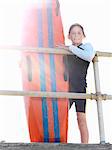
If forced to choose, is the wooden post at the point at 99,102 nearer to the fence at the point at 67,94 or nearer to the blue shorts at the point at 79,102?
the fence at the point at 67,94

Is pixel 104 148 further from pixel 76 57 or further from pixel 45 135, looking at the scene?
pixel 76 57

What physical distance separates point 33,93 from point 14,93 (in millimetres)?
175

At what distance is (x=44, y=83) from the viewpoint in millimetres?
4098

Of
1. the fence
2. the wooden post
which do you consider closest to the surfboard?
the fence

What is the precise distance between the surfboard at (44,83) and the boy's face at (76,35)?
5.9 inches

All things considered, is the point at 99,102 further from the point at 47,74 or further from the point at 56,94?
the point at 47,74

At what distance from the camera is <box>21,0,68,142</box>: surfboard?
13.1ft

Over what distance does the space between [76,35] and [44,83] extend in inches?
27.1

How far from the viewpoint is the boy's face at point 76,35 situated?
4.45 meters

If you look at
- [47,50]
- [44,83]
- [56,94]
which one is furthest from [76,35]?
[56,94]

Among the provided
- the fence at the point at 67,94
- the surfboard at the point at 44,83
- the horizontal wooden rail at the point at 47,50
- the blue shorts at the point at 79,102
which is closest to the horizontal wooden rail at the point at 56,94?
the fence at the point at 67,94

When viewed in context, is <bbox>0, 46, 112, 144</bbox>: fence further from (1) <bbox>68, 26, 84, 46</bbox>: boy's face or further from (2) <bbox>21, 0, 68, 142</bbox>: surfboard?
(1) <bbox>68, 26, 84, 46</bbox>: boy's face

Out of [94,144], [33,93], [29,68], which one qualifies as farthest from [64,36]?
[94,144]

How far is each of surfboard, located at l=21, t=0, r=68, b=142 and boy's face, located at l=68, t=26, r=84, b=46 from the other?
150mm
